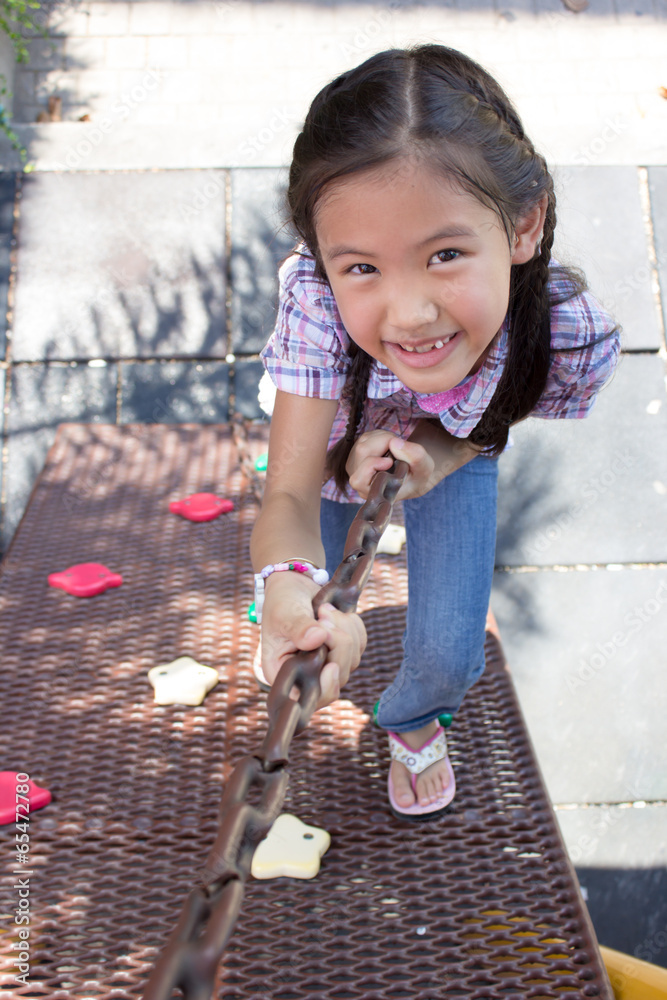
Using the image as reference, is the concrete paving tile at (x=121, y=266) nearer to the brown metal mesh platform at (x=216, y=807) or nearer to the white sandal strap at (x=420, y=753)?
the brown metal mesh platform at (x=216, y=807)

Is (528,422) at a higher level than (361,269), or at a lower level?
lower

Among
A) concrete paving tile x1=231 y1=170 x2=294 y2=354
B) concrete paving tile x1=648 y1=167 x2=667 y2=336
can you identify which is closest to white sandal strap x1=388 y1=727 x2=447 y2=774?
concrete paving tile x1=231 y1=170 x2=294 y2=354

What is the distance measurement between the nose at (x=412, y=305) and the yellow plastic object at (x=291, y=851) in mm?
1237

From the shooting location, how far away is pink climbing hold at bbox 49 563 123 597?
279 cm

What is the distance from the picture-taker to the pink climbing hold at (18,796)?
2.06m

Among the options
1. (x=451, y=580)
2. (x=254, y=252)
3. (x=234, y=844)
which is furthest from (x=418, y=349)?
(x=254, y=252)

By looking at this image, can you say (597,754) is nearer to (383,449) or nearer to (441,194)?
(383,449)

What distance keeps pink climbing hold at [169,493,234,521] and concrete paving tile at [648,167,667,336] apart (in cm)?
207

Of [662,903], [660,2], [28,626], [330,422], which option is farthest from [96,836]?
[660,2]

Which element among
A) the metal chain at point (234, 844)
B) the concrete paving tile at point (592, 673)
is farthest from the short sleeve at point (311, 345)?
the concrete paving tile at point (592, 673)

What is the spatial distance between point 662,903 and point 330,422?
2.54 meters

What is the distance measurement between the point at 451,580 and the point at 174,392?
204 cm

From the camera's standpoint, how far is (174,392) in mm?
3715

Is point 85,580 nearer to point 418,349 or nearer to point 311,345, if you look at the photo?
point 311,345
